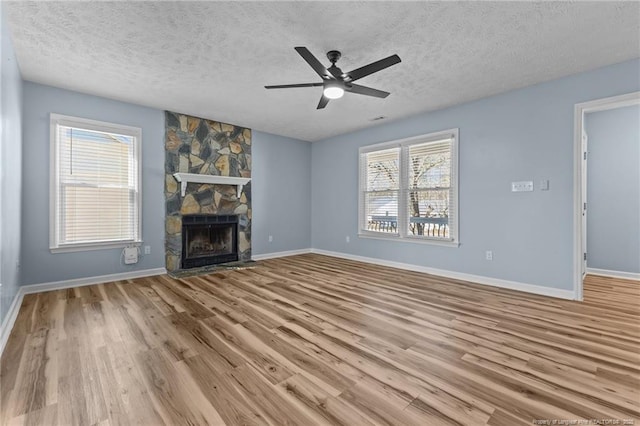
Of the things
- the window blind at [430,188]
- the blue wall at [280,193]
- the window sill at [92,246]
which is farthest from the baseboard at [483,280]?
the window sill at [92,246]

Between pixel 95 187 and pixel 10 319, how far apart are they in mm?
2066

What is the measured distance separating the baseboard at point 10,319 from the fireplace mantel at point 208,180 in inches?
94.6

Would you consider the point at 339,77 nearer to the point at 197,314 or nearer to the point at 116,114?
the point at 197,314

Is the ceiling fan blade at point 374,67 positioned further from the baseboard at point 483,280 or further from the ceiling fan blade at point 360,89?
the baseboard at point 483,280

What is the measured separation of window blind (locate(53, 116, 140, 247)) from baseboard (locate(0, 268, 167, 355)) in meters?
0.52

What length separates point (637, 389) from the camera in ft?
5.58

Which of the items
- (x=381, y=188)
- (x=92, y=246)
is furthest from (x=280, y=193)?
(x=92, y=246)

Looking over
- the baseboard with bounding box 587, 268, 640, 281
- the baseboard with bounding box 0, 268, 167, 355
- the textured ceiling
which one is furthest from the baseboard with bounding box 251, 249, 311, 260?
the baseboard with bounding box 587, 268, 640, 281

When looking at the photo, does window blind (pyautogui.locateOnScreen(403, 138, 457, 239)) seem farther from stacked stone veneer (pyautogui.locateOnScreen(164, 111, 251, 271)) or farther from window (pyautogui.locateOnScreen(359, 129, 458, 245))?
stacked stone veneer (pyautogui.locateOnScreen(164, 111, 251, 271))

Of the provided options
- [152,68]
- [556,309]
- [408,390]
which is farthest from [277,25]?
[556,309]

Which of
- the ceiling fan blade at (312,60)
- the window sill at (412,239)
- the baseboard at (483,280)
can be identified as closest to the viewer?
the ceiling fan blade at (312,60)

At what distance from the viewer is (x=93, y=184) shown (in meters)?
4.07

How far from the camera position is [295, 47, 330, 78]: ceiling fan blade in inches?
92.5

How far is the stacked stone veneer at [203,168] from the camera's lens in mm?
4781
